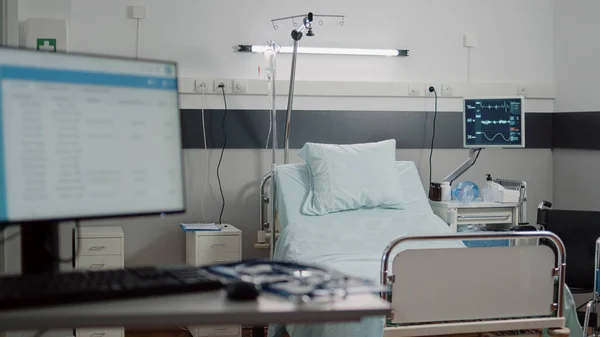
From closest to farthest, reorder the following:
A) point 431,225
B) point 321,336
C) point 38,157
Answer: point 38,157 < point 321,336 < point 431,225

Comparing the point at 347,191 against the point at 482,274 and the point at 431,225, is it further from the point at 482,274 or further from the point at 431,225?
the point at 482,274

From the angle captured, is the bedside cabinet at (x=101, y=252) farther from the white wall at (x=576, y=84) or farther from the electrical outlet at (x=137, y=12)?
the white wall at (x=576, y=84)

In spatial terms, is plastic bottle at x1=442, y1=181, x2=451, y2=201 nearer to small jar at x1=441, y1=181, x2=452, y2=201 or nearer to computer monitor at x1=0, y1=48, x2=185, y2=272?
small jar at x1=441, y1=181, x2=452, y2=201

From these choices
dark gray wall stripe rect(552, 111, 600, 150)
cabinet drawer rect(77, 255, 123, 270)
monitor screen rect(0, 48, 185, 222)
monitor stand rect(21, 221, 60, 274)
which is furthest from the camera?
dark gray wall stripe rect(552, 111, 600, 150)

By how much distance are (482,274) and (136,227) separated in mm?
2848

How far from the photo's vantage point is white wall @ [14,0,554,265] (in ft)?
16.6

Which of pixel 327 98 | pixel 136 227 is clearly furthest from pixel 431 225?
pixel 136 227

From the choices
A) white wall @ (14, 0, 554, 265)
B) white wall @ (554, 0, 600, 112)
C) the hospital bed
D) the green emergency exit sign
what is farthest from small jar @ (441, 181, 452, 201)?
the green emergency exit sign

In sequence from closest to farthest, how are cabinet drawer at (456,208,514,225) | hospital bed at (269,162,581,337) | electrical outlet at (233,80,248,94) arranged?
1. hospital bed at (269,162,581,337)
2. cabinet drawer at (456,208,514,225)
3. electrical outlet at (233,80,248,94)

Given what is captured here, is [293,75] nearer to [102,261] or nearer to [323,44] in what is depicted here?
[323,44]

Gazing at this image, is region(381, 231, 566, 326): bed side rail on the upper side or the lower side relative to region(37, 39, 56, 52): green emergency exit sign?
lower

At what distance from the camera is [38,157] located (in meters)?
1.56

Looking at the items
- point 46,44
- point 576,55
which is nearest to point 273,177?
point 46,44

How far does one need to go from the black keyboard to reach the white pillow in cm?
302
